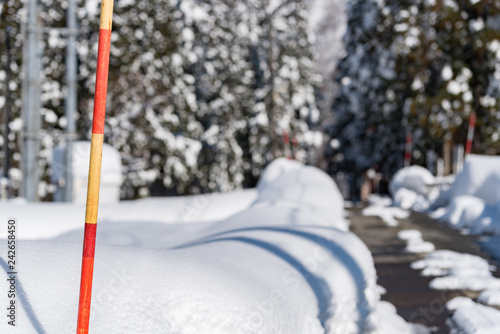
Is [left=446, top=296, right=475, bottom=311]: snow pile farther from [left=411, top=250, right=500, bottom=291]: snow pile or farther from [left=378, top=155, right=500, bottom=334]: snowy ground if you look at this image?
[left=411, top=250, right=500, bottom=291]: snow pile

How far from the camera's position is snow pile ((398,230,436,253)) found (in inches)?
299

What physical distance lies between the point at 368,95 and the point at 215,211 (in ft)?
58.5

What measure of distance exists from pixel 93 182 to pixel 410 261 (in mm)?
5534

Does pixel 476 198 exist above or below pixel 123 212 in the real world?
above

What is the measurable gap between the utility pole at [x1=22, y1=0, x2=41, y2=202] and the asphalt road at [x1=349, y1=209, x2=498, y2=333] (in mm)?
5475

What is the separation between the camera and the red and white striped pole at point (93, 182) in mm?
2127

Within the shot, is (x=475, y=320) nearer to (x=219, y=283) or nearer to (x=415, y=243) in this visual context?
(x=219, y=283)

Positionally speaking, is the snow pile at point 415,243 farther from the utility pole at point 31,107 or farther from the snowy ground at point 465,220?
the utility pole at point 31,107

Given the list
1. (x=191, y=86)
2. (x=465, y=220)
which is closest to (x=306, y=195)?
(x=465, y=220)

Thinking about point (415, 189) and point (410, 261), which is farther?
point (415, 189)

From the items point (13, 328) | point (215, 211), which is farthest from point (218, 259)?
point (215, 211)

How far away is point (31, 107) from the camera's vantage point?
9.48 m

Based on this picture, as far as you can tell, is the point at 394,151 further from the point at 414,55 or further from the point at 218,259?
the point at 218,259

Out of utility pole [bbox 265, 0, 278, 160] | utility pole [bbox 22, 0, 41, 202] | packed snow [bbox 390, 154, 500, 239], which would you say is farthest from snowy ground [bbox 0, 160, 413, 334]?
utility pole [bbox 265, 0, 278, 160]
